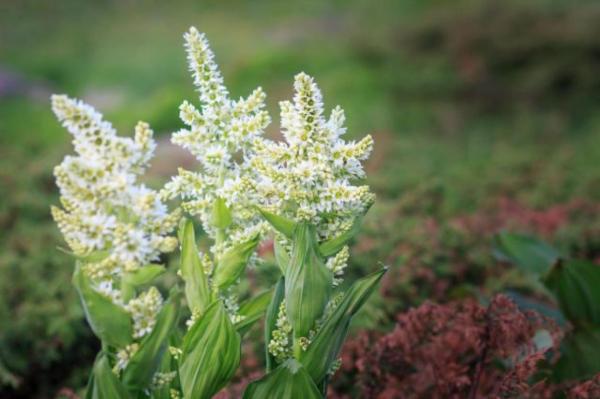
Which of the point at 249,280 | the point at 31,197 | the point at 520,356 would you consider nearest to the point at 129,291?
the point at 520,356

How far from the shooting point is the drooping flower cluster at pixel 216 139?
1.96m

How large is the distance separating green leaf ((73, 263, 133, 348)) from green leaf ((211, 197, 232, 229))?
1.16 feet

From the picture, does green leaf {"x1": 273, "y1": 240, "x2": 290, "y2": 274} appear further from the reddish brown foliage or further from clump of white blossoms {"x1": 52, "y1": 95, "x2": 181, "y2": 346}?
the reddish brown foliage

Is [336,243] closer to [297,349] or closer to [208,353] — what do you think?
[297,349]

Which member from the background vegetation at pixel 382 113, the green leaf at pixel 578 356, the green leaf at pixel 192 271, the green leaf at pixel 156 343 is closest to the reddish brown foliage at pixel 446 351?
the green leaf at pixel 578 356

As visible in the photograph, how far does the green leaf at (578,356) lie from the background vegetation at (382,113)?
A: 32 centimetres

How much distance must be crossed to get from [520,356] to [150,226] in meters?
1.53

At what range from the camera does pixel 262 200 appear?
200 centimetres

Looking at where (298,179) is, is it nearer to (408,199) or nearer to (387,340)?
(387,340)

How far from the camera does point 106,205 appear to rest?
6.05ft

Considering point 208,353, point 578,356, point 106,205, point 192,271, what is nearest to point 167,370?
point 208,353

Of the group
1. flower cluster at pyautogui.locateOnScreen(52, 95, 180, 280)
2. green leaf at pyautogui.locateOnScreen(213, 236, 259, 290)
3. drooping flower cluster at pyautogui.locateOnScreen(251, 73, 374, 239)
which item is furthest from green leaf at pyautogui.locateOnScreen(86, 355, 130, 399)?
drooping flower cluster at pyautogui.locateOnScreen(251, 73, 374, 239)

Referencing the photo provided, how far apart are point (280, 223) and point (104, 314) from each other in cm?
52

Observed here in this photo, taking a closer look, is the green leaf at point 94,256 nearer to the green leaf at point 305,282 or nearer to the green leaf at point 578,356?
the green leaf at point 305,282
